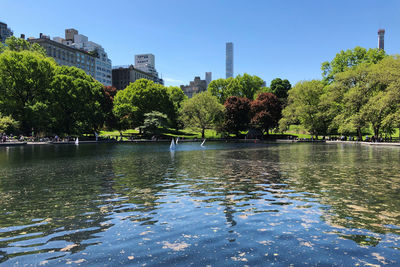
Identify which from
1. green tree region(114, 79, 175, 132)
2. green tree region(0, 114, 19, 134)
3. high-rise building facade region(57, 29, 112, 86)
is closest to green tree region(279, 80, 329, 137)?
green tree region(114, 79, 175, 132)

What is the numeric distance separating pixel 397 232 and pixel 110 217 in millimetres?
7722

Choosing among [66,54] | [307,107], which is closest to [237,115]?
[307,107]

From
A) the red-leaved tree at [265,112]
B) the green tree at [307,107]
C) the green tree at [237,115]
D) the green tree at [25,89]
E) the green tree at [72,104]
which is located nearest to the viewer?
the green tree at [25,89]

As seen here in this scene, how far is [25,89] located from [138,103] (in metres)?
32.1

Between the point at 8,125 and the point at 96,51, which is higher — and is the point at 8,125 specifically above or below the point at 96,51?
below

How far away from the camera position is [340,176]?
16844 mm

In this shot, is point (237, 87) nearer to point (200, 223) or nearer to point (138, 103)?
point (138, 103)

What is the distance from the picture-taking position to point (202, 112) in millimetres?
93188

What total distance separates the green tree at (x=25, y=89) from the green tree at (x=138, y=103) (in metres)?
24.0

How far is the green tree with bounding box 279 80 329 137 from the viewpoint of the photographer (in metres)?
79.2

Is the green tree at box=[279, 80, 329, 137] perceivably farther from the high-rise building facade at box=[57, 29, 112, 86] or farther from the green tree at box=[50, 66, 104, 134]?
the high-rise building facade at box=[57, 29, 112, 86]

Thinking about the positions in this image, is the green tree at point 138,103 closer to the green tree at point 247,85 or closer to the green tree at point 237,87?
the green tree at point 237,87

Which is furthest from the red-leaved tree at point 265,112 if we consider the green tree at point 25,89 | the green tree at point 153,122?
the green tree at point 25,89

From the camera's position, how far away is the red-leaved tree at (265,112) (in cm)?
9094
